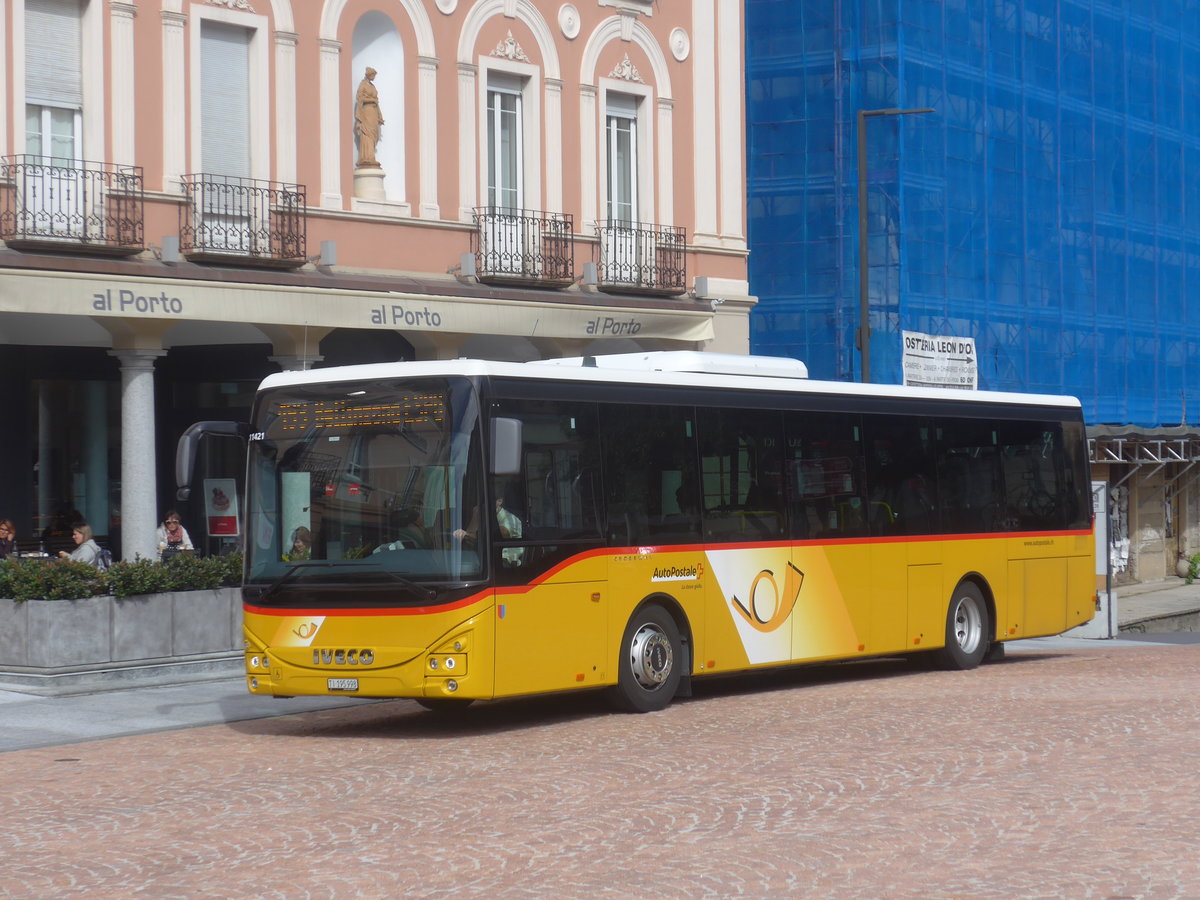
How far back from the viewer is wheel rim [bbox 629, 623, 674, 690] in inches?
623

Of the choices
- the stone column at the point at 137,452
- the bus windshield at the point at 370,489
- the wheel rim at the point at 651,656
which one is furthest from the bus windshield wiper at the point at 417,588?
the stone column at the point at 137,452

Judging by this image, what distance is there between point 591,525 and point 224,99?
36.1ft

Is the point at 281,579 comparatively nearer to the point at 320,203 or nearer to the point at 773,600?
the point at 773,600

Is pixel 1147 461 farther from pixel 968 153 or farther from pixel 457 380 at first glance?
pixel 457 380

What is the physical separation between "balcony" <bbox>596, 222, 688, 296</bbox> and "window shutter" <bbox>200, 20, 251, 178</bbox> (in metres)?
6.07

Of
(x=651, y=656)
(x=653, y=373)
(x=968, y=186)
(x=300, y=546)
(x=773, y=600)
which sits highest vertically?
(x=968, y=186)

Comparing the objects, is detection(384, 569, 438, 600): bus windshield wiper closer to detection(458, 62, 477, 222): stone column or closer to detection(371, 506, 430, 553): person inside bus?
detection(371, 506, 430, 553): person inside bus

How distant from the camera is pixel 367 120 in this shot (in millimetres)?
25219

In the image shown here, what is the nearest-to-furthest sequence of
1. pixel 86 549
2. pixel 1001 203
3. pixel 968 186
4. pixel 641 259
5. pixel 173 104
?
pixel 86 549, pixel 173 104, pixel 641 259, pixel 968 186, pixel 1001 203

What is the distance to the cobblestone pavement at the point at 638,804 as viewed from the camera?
28.3ft

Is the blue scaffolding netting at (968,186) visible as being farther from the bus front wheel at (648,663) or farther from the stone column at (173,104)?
the bus front wheel at (648,663)

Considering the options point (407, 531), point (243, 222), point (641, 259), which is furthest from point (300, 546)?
point (641, 259)

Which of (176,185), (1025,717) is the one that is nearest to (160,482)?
(176,185)

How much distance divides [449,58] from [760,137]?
14.1 metres
